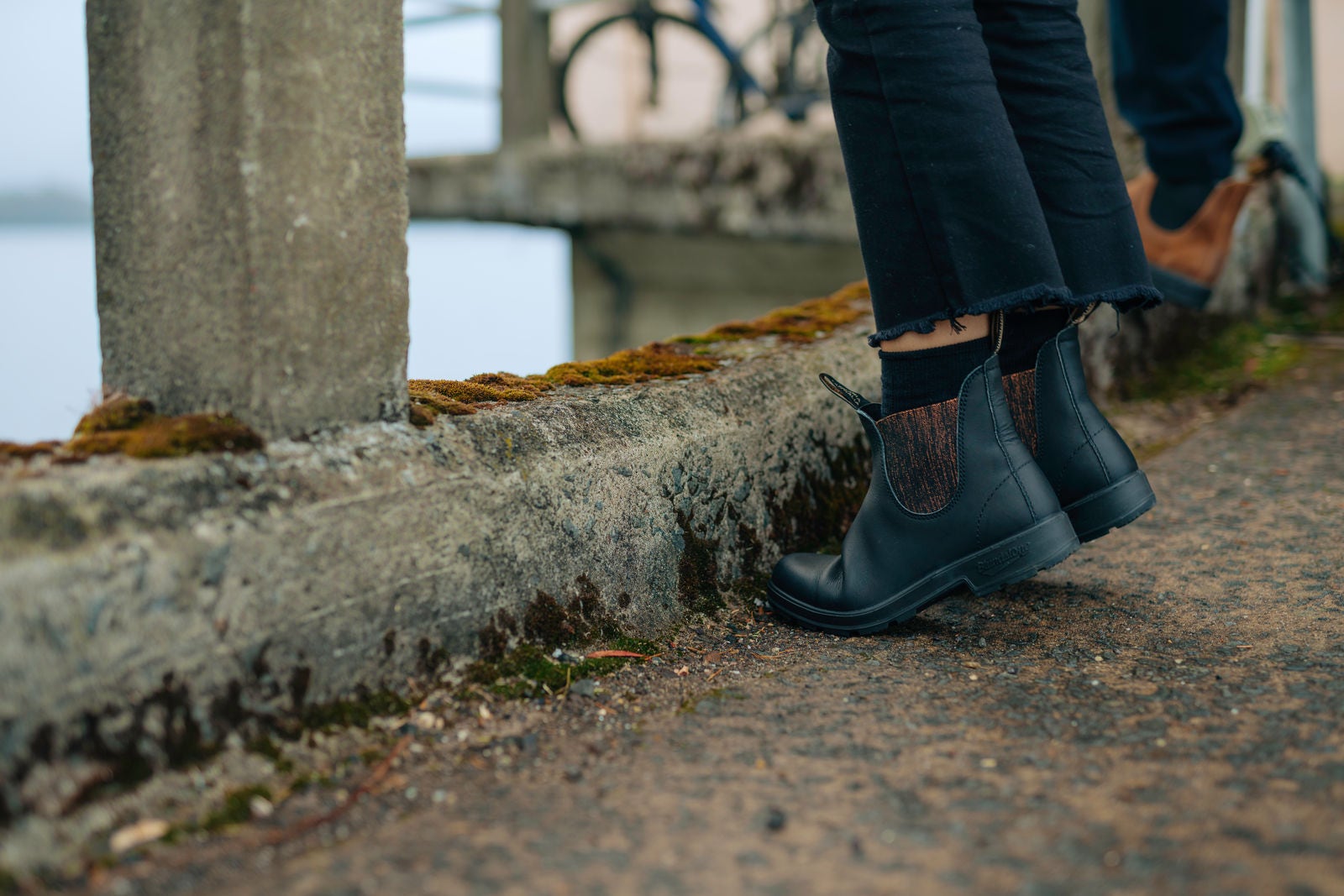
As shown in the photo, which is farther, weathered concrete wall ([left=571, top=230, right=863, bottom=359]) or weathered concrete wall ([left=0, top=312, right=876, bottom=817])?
weathered concrete wall ([left=571, top=230, right=863, bottom=359])

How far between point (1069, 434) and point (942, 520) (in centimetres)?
23

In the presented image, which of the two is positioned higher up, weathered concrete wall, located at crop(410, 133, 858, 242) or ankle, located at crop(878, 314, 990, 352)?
weathered concrete wall, located at crop(410, 133, 858, 242)

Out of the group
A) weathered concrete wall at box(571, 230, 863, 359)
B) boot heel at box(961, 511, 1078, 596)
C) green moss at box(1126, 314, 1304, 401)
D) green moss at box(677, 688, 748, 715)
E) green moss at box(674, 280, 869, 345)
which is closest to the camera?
green moss at box(677, 688, 748, 715)

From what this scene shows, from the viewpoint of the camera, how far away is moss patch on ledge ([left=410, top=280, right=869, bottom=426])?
125 centimetres

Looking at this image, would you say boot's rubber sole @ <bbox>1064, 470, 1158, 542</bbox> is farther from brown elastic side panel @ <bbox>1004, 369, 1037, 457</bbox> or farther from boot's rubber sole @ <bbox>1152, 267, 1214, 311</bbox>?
boot's rubber sole @ <bbox>1152, 267, 1214, 311</bbox>

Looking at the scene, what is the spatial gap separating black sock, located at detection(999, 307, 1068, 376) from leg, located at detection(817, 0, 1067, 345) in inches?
4.9

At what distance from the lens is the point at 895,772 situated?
0.93 m

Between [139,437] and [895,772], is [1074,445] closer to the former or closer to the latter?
[895,772]

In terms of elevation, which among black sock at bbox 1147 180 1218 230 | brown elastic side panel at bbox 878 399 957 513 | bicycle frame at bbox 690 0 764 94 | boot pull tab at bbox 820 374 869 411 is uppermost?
bicycle frame at bbox 690 0 764 94

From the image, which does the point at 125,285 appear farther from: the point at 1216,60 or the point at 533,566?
the point at 1216,60

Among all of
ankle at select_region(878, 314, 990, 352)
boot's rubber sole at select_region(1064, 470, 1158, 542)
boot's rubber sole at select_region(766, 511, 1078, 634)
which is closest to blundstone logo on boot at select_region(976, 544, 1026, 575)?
boot's rubber sole at select_region(766, 511, 1078, 634)

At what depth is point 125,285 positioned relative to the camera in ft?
3.35

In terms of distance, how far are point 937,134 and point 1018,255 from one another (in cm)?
17

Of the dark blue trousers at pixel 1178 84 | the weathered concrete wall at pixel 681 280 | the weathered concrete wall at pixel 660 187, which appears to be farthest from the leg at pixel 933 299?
the weathered concrete wall at pixel 681 280
